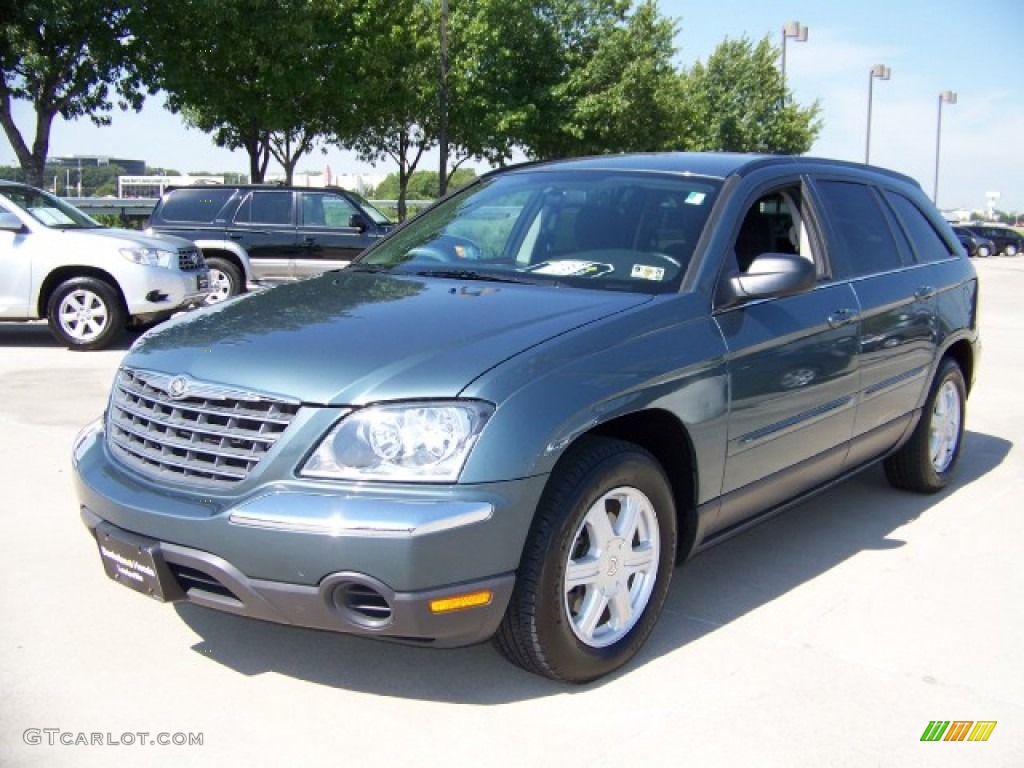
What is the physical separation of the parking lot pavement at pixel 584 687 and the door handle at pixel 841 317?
3.42ft

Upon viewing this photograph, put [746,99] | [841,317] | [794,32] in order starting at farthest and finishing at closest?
[746,99] < [794,32] < [841,317]

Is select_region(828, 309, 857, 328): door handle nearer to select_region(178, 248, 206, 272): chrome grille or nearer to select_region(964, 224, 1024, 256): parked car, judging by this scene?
select_region(178, 248, 206, 272): chrome grille

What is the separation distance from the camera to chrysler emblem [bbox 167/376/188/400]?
316cm

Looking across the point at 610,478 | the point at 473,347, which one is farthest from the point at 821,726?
the point at 473,347

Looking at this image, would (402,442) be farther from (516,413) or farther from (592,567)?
(592,567)

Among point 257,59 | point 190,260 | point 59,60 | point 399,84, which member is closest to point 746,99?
point 399,84

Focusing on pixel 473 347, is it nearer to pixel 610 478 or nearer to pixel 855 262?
pixel 610 478

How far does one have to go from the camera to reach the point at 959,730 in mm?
A: 3146

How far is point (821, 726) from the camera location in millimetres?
3133

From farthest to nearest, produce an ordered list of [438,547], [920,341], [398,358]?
[920,341] < [398,358] < [438,547]

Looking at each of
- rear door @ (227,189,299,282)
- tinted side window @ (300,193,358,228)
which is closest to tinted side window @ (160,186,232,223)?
rear door @ (227,189,299,282)

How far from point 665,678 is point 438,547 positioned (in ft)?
3.53

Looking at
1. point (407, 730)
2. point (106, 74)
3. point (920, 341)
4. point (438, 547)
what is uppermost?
point (106, 74)

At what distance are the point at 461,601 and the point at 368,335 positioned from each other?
902 millimetres
